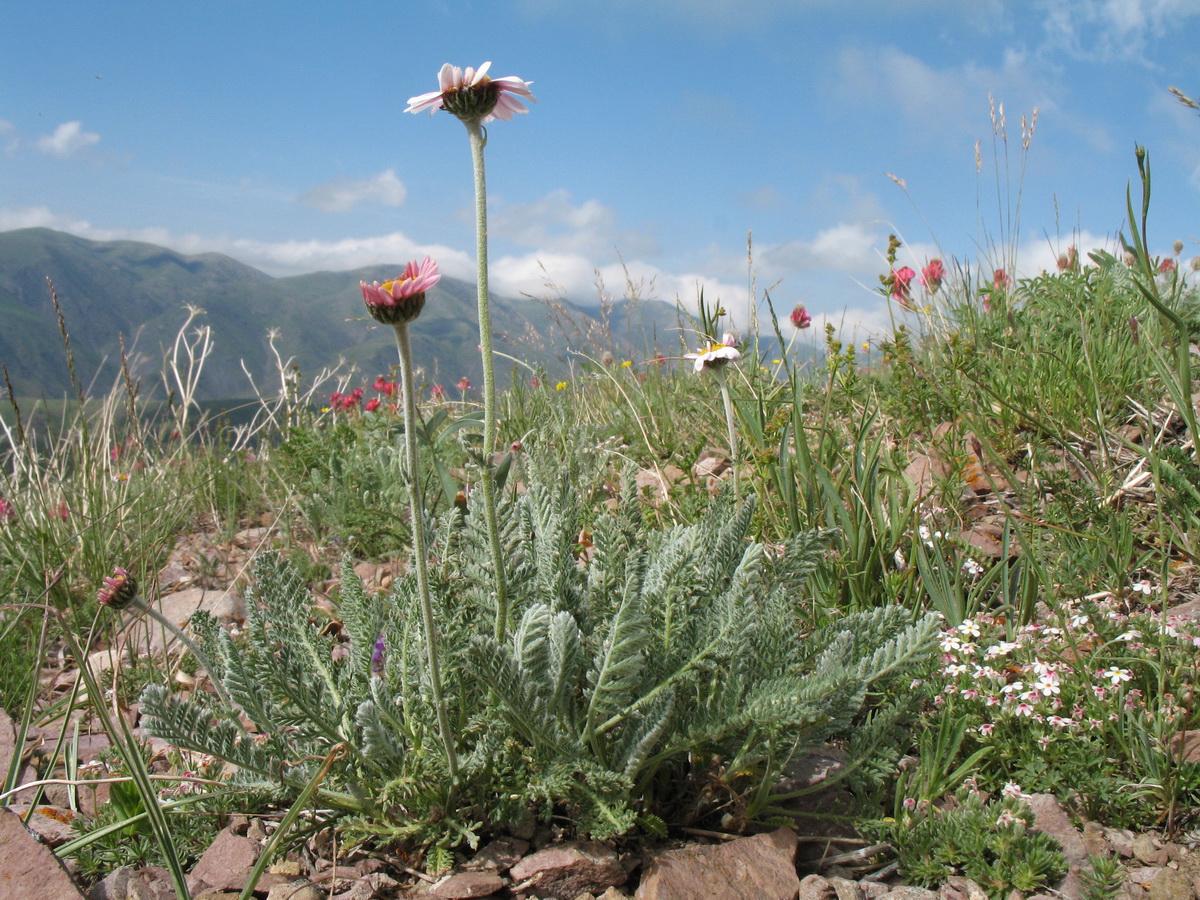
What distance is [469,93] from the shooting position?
1.15m

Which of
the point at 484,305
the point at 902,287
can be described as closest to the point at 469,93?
the point at 484,305

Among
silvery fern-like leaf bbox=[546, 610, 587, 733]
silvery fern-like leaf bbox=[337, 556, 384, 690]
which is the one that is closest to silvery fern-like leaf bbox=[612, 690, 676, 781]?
silvery fern-like leaf bbox=[546, 610, 587, 733]

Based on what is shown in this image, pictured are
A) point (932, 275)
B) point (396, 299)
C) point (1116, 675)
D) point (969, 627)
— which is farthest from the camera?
point (932, 275)

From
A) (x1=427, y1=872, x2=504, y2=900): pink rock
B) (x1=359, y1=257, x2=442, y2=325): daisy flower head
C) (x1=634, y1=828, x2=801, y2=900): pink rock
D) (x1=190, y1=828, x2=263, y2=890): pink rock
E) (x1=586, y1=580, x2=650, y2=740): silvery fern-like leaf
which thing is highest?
(x1=359, y1=257, x2=442, y2=325): daisy flower head

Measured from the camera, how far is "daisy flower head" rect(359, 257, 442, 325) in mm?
1014

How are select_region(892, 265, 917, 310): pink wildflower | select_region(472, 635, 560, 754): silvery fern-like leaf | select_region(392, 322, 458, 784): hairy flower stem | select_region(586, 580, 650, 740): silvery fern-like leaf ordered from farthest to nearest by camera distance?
select_region(892, 265, 917, 310): pink wildflower < select_region(586, 580, 650, 740): silvery fern-like leaf < select_region(472, 635, 560, 754): silvery fern-like leaf < select_region(392, 322, 458, 784): hairy flower stem

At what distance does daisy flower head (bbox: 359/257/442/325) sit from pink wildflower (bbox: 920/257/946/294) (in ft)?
13.1

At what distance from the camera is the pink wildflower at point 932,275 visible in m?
4.36

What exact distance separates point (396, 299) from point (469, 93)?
1.24 feet

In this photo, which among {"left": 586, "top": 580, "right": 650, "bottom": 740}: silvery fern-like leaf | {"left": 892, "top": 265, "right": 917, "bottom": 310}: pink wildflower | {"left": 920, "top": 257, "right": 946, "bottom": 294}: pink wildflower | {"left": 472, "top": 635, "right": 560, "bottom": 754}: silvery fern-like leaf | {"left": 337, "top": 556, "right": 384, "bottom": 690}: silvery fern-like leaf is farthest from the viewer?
{"left": 920, "top": 257, "right": 946, "bottom": 294}: pink wildflower

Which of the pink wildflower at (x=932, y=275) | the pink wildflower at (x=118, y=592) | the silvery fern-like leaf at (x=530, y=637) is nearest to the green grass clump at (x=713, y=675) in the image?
the silvery fern-like leaf at (x=530, y=637)

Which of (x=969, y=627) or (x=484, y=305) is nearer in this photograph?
(x=484, y=305)

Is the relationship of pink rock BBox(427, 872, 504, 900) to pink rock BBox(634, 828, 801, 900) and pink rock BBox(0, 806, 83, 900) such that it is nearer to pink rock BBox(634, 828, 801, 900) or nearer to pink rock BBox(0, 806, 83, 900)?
pink rock BBox(634, 828, 801, 900)

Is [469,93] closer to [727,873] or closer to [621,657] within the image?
[621,657]
